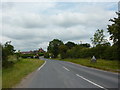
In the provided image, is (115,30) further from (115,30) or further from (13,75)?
(13,75)

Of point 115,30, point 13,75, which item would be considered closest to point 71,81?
point 13,75

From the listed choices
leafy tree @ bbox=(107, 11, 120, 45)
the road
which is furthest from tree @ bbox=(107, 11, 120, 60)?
the road

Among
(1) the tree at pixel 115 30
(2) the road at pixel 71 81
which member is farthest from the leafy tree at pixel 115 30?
(2) the road at pixel 71 81

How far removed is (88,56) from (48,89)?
44566 mm

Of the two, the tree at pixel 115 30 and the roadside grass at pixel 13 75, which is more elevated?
the tree at pixel 115 30

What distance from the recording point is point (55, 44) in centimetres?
12875

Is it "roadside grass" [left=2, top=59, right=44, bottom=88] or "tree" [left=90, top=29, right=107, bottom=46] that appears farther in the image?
"tree" [left=90, top=29, right=107, bottom=46]

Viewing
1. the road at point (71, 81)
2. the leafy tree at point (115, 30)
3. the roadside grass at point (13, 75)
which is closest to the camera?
the road at point (71, 81)

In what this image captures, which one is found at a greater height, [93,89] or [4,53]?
[4,53]

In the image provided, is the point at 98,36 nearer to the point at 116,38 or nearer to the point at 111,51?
the point at 111,51

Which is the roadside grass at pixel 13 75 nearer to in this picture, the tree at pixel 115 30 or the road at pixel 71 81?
the road at pixel 71 81

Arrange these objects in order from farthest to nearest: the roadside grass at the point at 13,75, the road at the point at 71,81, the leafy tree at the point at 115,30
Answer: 1. the leafy tree at the point at 115,30
2. the roadside grass at the point at 13,75
3. the road at the point at 71,81

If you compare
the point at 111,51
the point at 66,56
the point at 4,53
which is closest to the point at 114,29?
the point at 111,51

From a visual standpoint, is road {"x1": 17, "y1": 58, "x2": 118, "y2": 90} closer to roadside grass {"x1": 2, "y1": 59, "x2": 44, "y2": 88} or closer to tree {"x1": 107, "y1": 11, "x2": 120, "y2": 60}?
roadside grass {"x1": 2, "y1": 59, "x2": 44, "y2": 88}
